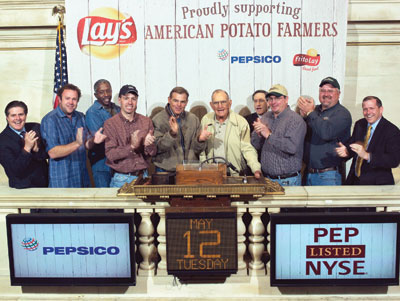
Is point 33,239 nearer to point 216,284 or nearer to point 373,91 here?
point 216,284

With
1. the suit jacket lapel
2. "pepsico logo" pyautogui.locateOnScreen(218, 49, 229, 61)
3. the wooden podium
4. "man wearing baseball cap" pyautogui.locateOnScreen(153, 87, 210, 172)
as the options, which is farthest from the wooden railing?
"pepsico logo" pyautogui.locateOnScreen(218, 49, 229, 61)

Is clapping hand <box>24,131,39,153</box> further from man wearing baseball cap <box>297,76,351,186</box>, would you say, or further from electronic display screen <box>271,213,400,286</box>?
man wearing baseball cap <box>297,76,351,186</box>

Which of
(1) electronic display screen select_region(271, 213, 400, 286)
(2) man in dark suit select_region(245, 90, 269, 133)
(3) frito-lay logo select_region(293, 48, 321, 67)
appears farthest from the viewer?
(3) frito-lay logo select_region(293, 48, 321, 67)

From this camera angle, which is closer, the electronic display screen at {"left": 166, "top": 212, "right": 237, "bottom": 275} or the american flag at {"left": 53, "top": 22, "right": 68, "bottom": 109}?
the electronic display screen at {"left": 166, "top": 212, "right": 237, "bottom": 275}

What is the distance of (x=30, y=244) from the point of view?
4.10m

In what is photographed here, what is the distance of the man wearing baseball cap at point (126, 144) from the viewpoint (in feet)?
15.9

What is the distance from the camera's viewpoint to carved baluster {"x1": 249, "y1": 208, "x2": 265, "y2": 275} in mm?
4145

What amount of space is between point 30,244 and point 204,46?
12.6 feet

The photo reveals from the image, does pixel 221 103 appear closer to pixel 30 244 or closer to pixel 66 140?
pixel 66 140

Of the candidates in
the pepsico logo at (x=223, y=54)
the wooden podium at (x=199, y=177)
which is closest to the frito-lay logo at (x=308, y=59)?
the pepsico logo at (x=223, y=54)

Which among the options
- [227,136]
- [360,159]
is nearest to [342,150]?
[360,159]

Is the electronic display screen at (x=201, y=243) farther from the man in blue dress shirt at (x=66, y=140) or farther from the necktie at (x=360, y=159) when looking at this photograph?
the necktie at (x=360, y=159)

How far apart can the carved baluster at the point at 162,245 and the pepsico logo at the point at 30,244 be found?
3.94 feet

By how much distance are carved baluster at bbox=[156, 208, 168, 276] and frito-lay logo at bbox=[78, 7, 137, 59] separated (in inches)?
129
